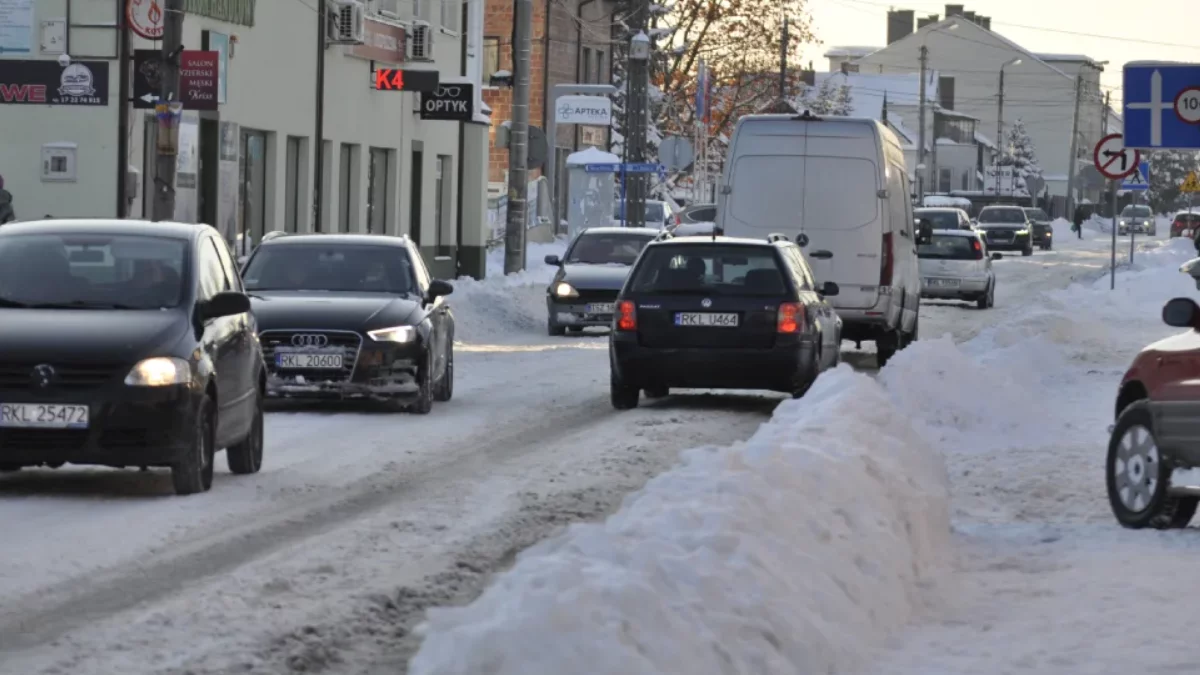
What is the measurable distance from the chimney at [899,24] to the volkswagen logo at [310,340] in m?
165

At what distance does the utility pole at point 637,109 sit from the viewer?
1569 inches

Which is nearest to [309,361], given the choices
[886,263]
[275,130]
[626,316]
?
[626,316]

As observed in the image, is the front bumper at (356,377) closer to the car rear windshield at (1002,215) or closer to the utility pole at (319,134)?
the utility pole at (319,134)

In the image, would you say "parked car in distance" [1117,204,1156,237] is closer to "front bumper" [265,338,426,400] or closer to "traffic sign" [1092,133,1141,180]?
"traffic sign" [1092,133,1141,180]

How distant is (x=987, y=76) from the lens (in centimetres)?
17150

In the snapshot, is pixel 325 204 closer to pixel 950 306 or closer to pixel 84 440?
pixel 950 306

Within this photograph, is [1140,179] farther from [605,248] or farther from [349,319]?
[349,319]

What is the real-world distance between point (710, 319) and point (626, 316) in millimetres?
716

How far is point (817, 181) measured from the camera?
24.3 metres

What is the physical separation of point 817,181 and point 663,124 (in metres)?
61.4

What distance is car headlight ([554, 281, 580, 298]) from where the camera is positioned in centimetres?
3145

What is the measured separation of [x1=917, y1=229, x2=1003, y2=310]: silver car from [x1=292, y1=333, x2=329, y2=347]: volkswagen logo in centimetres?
2526

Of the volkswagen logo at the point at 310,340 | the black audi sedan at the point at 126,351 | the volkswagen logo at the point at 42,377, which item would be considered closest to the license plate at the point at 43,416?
the black audi sedan at the point at 126,351

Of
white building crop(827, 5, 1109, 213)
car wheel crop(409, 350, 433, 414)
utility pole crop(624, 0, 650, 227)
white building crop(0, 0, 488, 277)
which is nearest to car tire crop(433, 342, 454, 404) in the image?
car wheel crop(409, 350, 433, 414)
